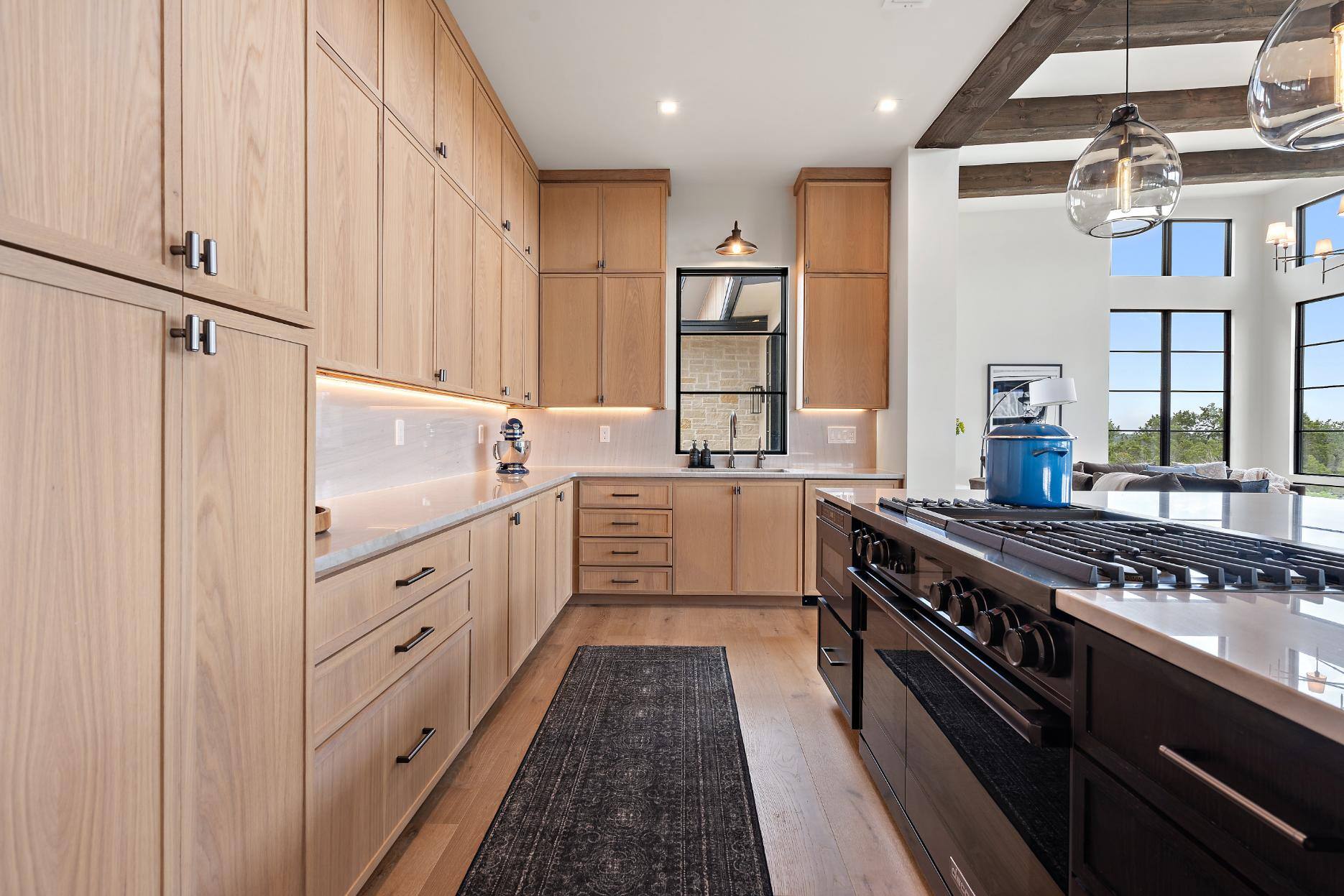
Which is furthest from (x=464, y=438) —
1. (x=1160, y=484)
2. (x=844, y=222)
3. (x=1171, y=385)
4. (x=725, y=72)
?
(x=1171, y=385)

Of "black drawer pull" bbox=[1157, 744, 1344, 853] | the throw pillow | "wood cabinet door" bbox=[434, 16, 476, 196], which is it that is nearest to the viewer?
"black drawer pull" bbox=[1157, 744, 1344, 853]

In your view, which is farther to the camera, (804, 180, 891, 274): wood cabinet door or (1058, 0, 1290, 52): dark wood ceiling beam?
(804, 180, 891, 274): wood cabinet door

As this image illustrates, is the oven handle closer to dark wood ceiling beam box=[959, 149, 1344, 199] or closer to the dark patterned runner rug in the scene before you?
the dark patterned runner rug

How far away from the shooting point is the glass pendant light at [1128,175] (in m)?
1.70

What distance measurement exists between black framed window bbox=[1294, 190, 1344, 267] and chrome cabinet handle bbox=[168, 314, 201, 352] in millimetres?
9177

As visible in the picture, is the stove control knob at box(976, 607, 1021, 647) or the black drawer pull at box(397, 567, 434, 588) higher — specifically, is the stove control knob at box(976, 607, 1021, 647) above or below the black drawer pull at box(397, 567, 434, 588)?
above

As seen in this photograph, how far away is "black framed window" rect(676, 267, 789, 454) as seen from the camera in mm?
4645

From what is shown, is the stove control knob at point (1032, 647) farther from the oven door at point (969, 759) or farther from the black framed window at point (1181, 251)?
the black framed window at point (1181, 251)

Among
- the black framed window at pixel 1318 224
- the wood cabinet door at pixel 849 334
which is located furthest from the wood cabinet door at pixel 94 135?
the black framed window at pixel 1318 224

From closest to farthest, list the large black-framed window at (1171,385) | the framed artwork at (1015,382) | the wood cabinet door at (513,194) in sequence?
the wood cabinet door at (513,194)
the framed artwork at (1015,382)
the large black-framed window at (1171,385)

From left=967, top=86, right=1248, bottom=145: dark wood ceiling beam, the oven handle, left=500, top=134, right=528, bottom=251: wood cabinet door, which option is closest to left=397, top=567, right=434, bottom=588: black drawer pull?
the oven handle

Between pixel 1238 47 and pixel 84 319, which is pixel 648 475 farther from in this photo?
pixel 1238 47

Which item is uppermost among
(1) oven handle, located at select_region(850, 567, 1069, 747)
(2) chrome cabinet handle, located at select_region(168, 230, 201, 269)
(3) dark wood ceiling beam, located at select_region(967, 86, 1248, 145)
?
(3) dark wood ceiling beam, located at select_region(967, 86, 1248, 145)

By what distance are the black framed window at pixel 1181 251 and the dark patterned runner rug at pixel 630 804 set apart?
750 cm
